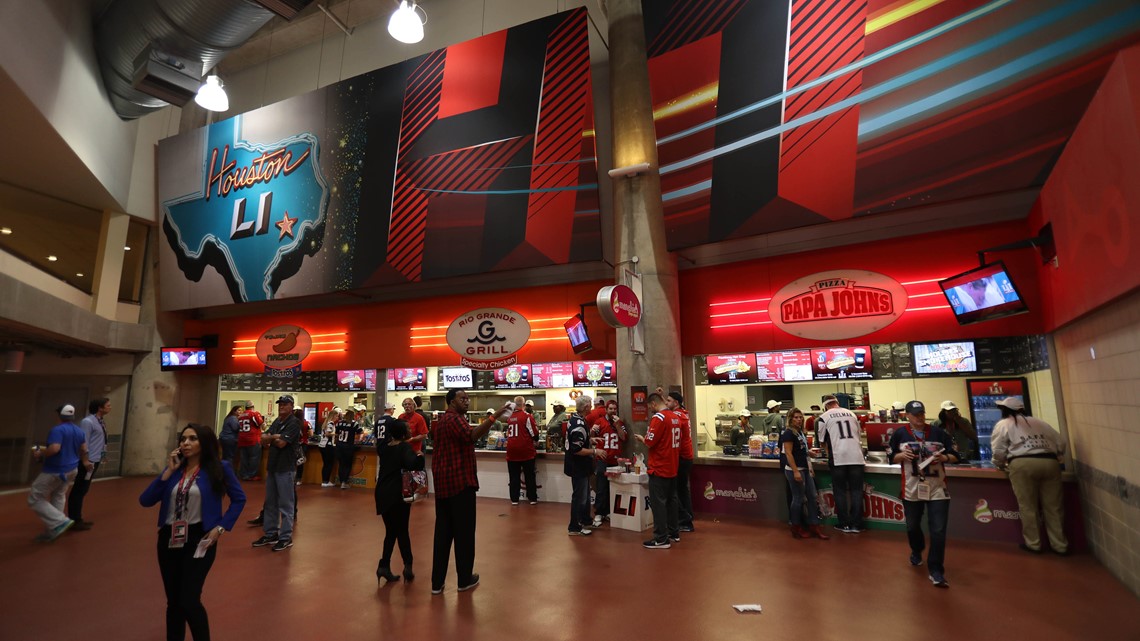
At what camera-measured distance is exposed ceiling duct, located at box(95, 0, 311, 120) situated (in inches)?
297

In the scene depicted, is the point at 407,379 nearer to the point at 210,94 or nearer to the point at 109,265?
the point at 210,94

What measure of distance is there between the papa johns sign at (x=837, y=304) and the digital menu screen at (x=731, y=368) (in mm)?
816

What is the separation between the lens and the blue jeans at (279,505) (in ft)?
19.7

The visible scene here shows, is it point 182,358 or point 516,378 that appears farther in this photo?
point 182,358

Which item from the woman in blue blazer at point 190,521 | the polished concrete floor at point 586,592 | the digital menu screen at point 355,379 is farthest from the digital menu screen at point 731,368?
the digital menu screen at point 355,379

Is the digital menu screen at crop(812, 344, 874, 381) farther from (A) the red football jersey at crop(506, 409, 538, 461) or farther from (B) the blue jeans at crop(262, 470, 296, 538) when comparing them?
(B) the blue jeans at crop(262, 470, 296, 538)

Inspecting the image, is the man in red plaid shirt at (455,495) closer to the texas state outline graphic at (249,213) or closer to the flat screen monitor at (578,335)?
the flat screen monitor at (578,335)

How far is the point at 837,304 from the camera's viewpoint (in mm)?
7574

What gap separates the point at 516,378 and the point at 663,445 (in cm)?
506

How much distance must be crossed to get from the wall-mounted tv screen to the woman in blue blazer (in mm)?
8334

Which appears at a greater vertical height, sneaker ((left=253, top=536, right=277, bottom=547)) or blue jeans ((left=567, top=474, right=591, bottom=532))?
blue jeans ((left=567, top=474, right=591, bottom=532))

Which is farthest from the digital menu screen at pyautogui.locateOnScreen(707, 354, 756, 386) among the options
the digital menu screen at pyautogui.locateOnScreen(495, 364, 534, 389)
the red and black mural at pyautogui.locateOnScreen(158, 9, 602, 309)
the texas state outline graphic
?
the texas state outline graphic

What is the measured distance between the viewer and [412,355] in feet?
34.9

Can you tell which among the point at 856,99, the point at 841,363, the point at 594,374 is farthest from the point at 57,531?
the point at 856,99
